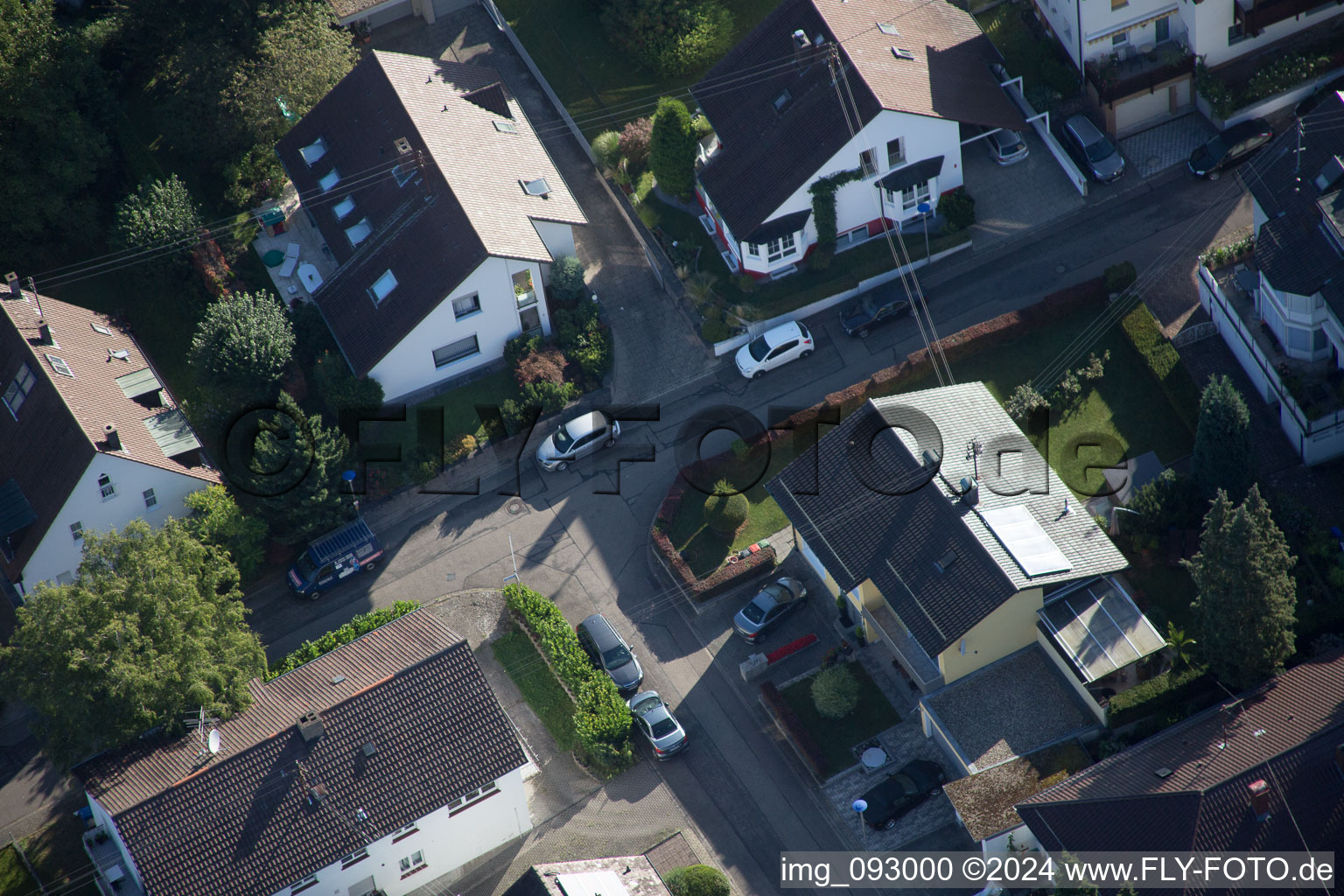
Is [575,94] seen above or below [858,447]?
above

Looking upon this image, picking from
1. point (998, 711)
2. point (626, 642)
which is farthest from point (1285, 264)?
point (626, 642)

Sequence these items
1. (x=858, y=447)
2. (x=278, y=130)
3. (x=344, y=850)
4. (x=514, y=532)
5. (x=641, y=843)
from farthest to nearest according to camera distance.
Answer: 1. (x=278, y=130)
2. (x=514, y=532)
3. (x=858, y=447)
4. (x=641, y=843)
5. (x=344, y=850)

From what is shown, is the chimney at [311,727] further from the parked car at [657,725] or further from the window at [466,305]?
the window at [466,305]

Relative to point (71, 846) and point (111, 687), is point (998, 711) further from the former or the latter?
point (71, 846)

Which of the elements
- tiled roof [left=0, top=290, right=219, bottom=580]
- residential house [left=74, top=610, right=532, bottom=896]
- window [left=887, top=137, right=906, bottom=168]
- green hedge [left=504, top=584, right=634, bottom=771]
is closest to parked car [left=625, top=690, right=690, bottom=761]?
green hedge [left=504, top=584, right=634, bottom=771]

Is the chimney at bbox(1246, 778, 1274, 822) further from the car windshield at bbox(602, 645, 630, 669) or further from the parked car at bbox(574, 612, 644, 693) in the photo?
the car windshield at bbox(602, 645, 630, 669)

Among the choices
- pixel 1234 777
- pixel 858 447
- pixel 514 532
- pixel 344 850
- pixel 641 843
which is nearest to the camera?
pixel 1234 777

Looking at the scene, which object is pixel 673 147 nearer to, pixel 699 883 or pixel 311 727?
pixel 311 727
